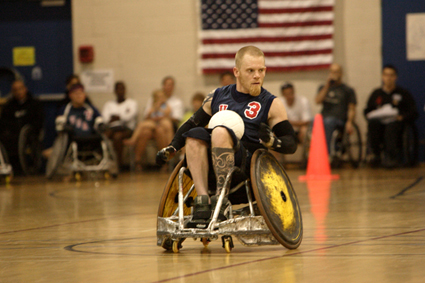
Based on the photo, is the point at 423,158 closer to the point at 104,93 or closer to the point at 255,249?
the point at 104,93

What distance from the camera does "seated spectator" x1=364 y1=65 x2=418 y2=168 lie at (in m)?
10.1

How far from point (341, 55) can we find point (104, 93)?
14.5ft

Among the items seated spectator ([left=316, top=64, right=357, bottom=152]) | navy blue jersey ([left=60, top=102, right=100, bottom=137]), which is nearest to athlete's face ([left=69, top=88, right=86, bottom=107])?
navy blue jersey ([left=60, top=102, right=100, bottom=137])

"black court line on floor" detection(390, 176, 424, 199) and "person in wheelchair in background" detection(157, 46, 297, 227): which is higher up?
"person in wheelchair in background" detection(157, 46, 297, 227)

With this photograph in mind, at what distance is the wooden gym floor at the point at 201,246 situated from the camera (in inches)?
119

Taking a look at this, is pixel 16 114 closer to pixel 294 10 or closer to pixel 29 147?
pixel 29 147

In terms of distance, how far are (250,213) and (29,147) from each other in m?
7.79

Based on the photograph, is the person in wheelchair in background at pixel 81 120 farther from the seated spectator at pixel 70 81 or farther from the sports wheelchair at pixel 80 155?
the seated spectator at pixel 70 81

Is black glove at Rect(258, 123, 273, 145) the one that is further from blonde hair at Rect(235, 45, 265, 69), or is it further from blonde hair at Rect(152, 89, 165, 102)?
blonde hair at Rect(152, 89, 165, 102)

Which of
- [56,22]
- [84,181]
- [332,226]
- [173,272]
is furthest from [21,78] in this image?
[173,272]

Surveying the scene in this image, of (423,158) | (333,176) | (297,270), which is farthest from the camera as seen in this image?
(423,158)

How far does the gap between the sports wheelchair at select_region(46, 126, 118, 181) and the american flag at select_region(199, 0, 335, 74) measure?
288 centimetres

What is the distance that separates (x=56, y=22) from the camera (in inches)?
487

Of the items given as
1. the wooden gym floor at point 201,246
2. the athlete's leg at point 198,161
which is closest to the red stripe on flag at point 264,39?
the wooden gym floor at point 201,246
